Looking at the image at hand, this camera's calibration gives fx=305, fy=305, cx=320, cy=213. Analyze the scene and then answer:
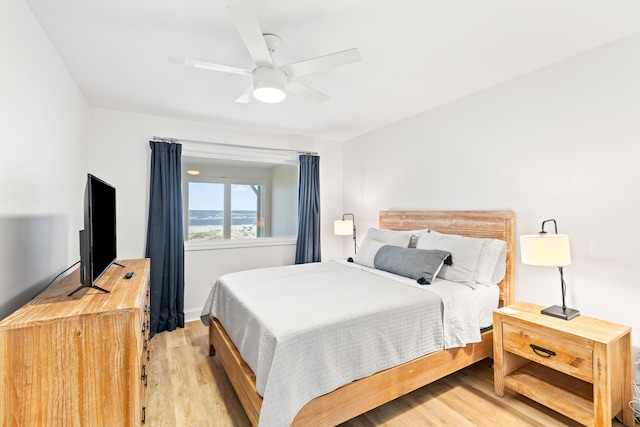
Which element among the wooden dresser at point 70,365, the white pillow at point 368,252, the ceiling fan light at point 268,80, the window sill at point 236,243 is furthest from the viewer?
the window sill at point 236,243

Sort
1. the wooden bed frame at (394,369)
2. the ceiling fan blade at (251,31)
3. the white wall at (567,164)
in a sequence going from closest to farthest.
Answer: the ceiling fan blade at (251,31)
the wooden bed frame at (394,369)
the white wall at (567,164)

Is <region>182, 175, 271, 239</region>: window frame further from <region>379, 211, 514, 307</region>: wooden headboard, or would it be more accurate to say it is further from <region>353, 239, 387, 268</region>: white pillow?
<region>379, 211, 514, 307</region>: wooden headboard

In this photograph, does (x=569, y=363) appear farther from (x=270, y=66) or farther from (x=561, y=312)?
(x=270, y=66)

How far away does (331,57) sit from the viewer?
1.75 meters

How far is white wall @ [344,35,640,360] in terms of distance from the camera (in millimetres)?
2012

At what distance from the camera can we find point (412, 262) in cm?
270

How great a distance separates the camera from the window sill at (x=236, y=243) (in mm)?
3812

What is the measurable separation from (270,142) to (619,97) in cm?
350

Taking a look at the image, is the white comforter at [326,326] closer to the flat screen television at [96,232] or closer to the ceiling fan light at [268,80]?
the flat screen television at [96,232]

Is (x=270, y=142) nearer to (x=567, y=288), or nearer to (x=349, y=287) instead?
(x=349, y=287)

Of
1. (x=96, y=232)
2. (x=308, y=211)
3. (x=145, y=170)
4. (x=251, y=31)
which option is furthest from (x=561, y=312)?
(x=145, y=170)

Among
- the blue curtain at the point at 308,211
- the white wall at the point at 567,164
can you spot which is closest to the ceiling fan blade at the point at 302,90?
the white wall at the point at 567,164

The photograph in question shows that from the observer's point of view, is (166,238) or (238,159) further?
(238,159)

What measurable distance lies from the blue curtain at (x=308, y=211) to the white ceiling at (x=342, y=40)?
1502 mm
